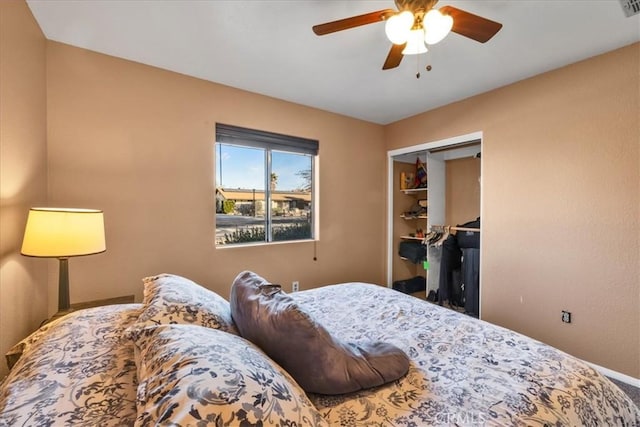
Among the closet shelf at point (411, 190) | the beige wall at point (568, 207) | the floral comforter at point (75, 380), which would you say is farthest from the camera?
the closet shelf at point (411, 190)

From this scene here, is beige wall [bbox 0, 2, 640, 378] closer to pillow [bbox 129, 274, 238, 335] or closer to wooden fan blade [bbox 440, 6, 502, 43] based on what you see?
pillow [bbox 129, 274, 238, 335]

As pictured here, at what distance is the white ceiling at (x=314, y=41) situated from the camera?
169 centimetres

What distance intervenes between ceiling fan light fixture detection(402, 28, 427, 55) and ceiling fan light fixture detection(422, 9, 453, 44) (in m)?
0.10

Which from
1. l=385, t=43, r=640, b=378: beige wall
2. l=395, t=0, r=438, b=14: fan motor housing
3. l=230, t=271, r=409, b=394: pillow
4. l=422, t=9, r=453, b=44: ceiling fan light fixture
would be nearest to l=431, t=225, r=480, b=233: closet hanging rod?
l=385, t=43, r=640, b=378: beige wall

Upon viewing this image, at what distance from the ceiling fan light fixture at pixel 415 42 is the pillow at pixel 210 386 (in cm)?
172

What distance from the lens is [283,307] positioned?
3.20 feet

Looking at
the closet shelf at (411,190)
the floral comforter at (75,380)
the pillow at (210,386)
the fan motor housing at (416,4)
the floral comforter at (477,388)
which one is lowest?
the floral comforter at (477,388)

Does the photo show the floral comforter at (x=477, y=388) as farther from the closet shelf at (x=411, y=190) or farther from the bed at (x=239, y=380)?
the closet shelf at (x=411, y=190)

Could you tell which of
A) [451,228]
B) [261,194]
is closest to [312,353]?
[261,194]

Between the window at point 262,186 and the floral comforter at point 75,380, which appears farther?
the window at point 262,186

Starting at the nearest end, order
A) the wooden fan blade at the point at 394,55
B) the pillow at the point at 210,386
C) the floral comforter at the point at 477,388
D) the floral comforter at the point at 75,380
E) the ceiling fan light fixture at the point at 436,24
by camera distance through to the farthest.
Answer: the pillow at the point at 210,386 < the floral comforter at the point at 75,380 < the floral comforter at the point at 477,388 < the ceiling fan light fixture at the point at 436,24 < the wooden fan blade at the point at 394,55

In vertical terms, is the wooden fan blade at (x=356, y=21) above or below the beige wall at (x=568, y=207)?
above

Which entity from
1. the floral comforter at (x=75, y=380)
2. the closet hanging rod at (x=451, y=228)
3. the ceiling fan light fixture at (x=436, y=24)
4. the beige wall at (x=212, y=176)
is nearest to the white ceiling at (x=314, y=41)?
the beige wall at (x=212, y=176)

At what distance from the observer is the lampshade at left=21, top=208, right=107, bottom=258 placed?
1.41 meters
